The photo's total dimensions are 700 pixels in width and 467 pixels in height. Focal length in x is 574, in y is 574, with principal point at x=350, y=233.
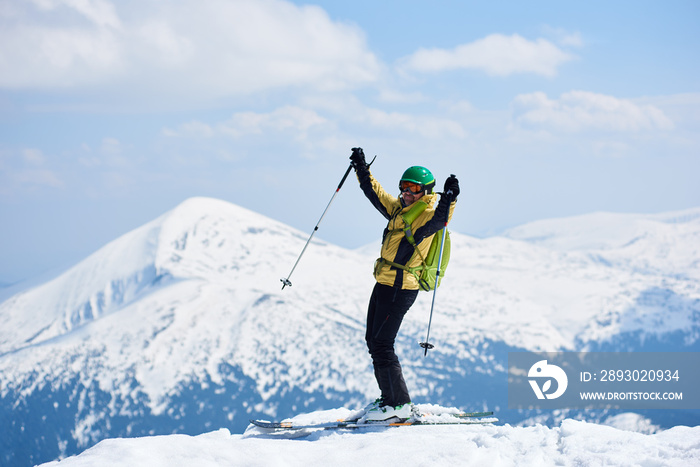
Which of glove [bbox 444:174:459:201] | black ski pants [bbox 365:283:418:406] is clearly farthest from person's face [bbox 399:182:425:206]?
black ski pants [bbox 365:283:418:406]

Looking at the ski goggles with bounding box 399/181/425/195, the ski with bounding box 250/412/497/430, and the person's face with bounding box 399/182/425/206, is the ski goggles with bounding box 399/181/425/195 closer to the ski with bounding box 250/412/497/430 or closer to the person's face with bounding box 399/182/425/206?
the person's face with bounding box 399/182/425/206

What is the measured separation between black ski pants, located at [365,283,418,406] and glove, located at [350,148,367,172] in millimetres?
2293

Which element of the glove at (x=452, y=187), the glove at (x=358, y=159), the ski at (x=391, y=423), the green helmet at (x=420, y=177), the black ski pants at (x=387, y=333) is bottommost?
the ski at (x=391, y=423)

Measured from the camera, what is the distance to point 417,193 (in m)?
10.1

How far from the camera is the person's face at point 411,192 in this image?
10.1 m

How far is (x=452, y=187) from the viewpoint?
9.47 metres

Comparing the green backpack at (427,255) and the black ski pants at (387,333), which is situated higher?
the green backpack at (427,255)

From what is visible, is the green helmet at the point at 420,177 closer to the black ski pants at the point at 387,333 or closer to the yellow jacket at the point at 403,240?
the yellow jacket at the point at 403,240

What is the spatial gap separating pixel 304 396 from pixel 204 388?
3390 centimetres

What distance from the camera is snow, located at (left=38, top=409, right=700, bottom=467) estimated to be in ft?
25.5

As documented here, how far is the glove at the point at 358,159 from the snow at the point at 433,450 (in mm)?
4835

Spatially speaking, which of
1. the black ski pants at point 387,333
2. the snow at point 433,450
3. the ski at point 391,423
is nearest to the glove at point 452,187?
the black ski pants at point 387,333

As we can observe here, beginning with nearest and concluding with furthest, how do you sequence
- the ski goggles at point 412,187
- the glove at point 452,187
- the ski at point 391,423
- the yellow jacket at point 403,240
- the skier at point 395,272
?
the glove at point 452,187 → the yellow jacket at point 403,240 → the skier at point 395,272 → the ski goggles at point 412,187 → the ski at point 391,423

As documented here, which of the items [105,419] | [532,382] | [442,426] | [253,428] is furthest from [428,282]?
[105,419]
